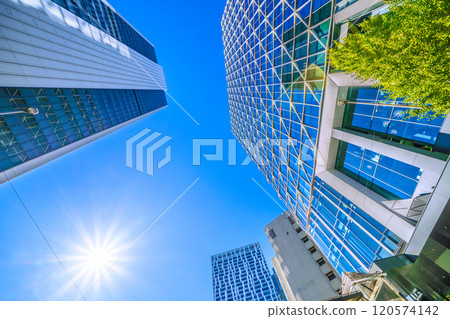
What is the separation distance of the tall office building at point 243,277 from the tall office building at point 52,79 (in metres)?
102

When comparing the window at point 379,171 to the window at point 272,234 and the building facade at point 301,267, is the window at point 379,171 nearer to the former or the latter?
the building facade at point 301,267

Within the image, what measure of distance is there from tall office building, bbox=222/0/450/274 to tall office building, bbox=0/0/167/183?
21.3 metres

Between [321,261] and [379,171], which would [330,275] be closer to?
[321,261]

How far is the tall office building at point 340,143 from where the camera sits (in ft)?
29.0

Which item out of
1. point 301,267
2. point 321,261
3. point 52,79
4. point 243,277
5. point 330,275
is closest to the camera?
point 52,79

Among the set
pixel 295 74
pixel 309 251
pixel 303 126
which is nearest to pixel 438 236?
pixel 303 126

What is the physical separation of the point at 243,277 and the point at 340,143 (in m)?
109

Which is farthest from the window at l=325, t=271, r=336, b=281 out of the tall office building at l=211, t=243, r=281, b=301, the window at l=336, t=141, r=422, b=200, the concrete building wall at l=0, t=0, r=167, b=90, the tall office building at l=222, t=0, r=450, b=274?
the tall office building at l=211, t=243, r=281, b=301

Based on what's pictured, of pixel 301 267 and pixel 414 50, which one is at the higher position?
pixel 414 50

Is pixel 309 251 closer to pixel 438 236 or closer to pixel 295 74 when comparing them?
pixel 438 236

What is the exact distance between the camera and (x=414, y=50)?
579 centimetres

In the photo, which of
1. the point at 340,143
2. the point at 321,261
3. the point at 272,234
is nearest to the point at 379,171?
the point at 340,143

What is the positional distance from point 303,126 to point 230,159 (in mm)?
11780

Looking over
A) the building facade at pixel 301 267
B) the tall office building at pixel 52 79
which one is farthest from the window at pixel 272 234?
the tall office building at pixel 52 79
